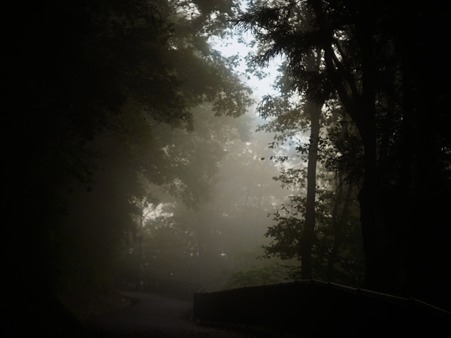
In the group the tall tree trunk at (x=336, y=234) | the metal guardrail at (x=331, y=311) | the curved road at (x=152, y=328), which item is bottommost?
the curved road at (x=152, y=328)

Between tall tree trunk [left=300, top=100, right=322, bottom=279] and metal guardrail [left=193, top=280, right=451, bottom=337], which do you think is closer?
metal guardrail [left=193, top=280, right=451, bottom=337]

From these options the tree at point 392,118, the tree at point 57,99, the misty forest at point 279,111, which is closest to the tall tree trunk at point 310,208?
the misty forest at point 279,111

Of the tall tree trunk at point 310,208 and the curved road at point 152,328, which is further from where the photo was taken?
the tall tree trunk at point 310,208

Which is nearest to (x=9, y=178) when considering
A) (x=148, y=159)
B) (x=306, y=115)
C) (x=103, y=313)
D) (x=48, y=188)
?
(x=48, y=188)

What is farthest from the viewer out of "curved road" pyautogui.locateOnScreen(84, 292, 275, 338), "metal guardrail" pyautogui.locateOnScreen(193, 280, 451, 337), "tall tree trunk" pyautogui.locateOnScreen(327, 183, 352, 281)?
"tall tree trunk" pyautogui.locateOnScreen(327, 183, 352, 281)

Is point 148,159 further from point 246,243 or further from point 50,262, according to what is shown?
point 246,243

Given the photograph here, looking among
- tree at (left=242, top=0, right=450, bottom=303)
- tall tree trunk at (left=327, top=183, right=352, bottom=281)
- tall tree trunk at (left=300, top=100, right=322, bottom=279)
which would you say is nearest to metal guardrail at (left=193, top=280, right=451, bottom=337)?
tree at (left=242, top=0, right=450, bottom=303)

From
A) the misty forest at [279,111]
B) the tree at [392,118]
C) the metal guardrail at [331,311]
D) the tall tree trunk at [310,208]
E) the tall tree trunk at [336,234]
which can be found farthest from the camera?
the tall tree trunk at [336,234]

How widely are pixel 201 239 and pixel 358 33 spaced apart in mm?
40686

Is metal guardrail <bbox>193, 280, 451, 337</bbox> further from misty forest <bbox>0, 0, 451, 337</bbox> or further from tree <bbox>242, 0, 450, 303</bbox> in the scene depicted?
tree <bbox>242, 0, 450, 303</bbox>

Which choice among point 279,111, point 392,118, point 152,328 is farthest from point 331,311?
point 279,111

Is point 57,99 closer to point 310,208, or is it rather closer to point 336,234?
point 310,208

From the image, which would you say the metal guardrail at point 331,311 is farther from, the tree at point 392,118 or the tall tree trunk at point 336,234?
the tall tree trunk at point 336,234

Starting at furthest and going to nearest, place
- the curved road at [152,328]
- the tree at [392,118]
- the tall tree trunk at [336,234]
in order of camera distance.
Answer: the tall tree trunk at [336,234]
the curved road at [152,328]
the tree at [392,118]
